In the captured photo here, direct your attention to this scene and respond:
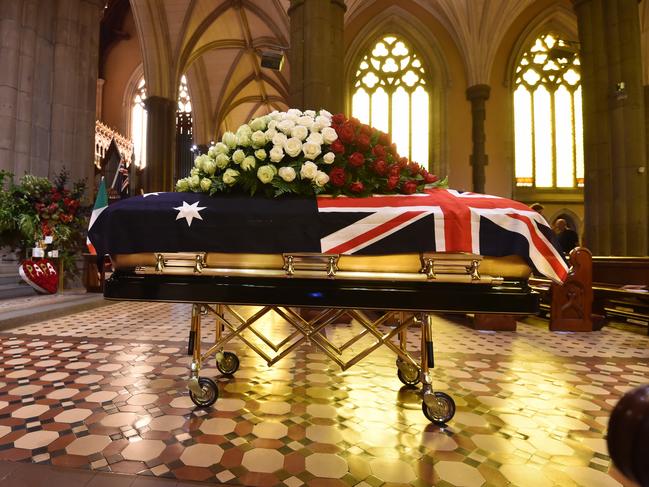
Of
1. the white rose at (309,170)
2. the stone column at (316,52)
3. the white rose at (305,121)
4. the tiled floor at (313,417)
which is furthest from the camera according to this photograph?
the stone column at (316,52)

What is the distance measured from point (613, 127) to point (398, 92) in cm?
752

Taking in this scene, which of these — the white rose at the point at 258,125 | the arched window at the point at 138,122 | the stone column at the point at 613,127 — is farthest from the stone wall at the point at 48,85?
the arched window at the point at 138,122

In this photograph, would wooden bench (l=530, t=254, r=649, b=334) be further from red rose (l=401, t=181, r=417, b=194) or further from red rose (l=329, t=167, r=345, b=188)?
red rose (l=329, t=167, r=345, b=188)

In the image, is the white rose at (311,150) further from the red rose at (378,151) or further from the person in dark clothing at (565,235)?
the person in dark clothing at (565,235)

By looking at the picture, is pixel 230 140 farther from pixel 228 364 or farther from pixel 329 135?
pixel 228 364

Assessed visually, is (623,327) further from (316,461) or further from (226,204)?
(226,204)

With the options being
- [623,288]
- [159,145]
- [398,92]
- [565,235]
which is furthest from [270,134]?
[398,92]

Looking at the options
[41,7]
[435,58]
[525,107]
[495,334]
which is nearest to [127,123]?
[41,7]

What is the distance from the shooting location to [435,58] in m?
13.5

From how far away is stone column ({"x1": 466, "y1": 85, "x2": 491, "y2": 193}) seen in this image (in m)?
12.9

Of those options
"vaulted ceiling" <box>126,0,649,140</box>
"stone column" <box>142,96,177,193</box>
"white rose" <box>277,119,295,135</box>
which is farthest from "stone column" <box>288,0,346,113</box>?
"stone column" <box>142,96,177,193</box>

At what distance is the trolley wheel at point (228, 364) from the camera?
2.71m

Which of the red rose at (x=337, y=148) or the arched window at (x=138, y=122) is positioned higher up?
the arched window at (x=138, y=122)

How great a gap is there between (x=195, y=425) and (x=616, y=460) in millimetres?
1891
